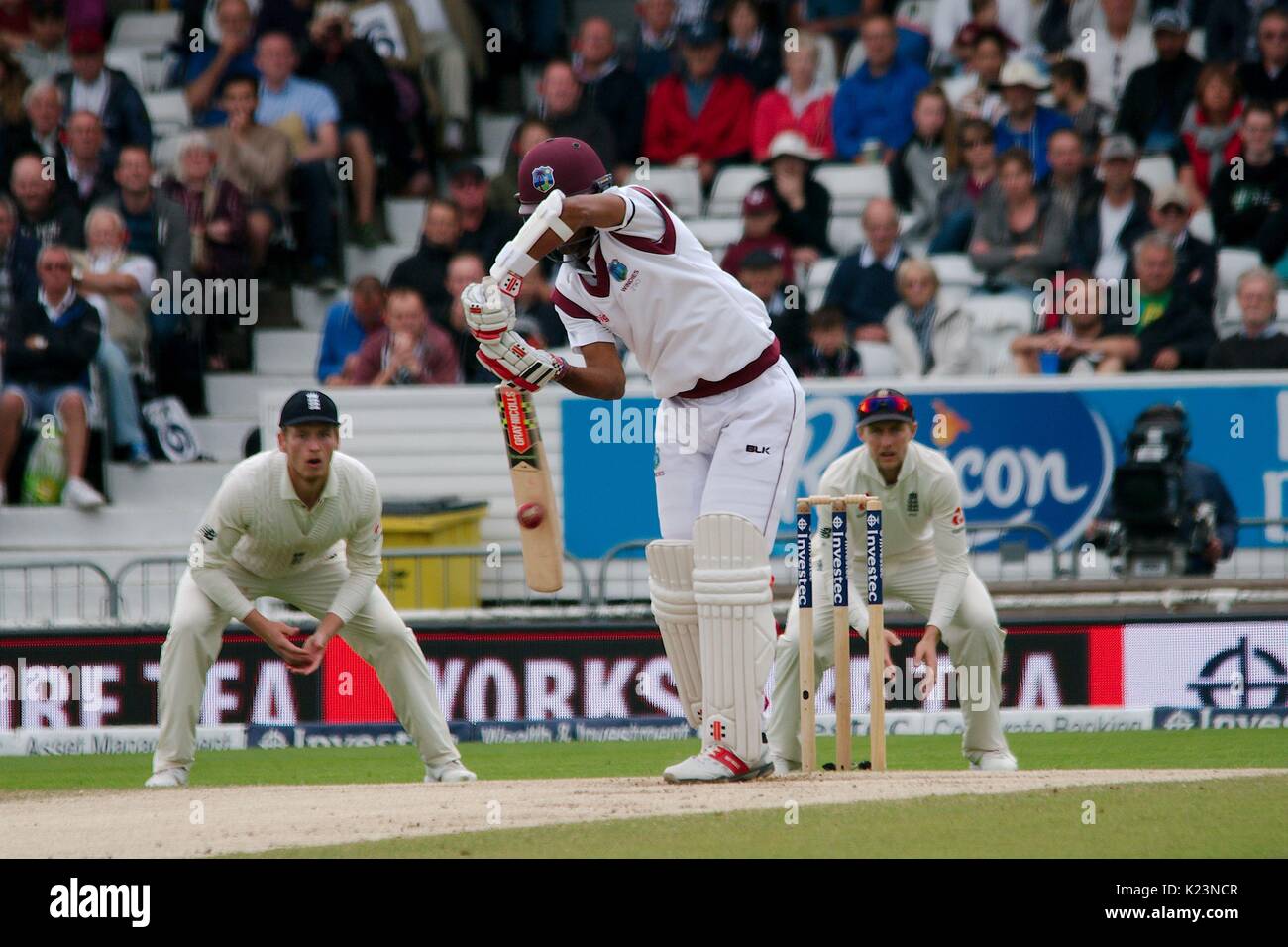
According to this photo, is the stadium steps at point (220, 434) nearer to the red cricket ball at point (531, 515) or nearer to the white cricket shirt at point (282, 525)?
the white cricket shirt at point (282, 525)

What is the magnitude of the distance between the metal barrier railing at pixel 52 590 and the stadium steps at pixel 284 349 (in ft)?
9.55

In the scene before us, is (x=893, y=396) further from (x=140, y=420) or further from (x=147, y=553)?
(x=140, y=420)

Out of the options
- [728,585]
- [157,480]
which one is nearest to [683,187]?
[157,480]

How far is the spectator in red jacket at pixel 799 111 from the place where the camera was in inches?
588

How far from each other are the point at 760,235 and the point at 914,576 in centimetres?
437

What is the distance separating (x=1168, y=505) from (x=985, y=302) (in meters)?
2.44

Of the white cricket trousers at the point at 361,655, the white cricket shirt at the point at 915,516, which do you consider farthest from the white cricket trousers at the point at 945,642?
the white cricket trousers at the point at 361,655

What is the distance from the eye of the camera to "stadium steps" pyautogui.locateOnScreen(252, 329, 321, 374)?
48.6 ft

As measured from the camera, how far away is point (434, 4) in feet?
52.9

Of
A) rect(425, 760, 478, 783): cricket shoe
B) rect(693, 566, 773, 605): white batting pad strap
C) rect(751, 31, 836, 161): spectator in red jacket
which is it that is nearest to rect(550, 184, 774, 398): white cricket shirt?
rect(693, 566, 773, 605): white batting pad strap

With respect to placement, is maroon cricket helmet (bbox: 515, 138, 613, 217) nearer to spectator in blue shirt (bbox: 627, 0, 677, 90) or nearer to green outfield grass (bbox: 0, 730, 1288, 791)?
green outfield grass (bbox: 0, 730, 1288, 791)

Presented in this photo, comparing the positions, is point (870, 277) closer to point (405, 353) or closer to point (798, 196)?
point (798, 196)

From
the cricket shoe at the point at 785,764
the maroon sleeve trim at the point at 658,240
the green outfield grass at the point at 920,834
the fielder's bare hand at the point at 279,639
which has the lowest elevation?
the cricket shoe at the point at 785,764

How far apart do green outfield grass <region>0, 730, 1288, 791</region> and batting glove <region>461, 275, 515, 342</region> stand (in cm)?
377
